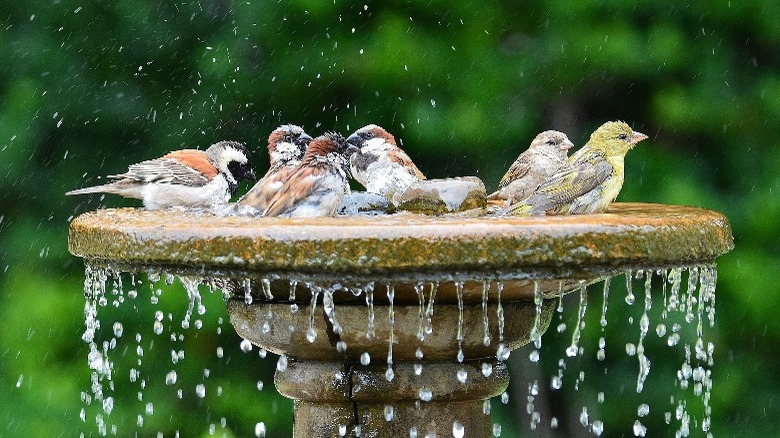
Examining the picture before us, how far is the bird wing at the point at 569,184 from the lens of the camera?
400 centimetres

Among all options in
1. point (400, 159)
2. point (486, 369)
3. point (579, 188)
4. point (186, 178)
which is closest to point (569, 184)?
point (579, 188)

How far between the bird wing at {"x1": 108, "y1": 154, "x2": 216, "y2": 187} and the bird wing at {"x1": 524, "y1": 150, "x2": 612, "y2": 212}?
4.87 feet

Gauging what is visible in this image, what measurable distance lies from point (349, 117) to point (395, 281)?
3005 mm

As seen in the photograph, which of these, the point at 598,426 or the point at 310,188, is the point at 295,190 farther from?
the point at 598,426

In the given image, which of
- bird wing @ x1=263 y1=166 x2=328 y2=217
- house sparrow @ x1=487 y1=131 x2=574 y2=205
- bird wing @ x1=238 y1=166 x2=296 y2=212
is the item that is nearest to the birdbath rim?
bird wing @ x1=263 y1=166 x2=328 y2=217

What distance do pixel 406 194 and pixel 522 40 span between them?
218 cm

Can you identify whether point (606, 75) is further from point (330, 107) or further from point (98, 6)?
point (98, 6)

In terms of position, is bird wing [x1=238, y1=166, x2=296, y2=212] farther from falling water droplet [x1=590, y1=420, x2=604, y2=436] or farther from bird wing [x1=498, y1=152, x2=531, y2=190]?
falling water droplet [x1=590, y1=420, x2=604, y2=436]

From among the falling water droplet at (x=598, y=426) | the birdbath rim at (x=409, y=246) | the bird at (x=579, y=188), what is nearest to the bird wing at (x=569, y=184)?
the bird at (x=579, y=188)

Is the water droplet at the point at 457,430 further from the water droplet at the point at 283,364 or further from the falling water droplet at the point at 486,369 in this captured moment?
the water droplet at the point at 283,364

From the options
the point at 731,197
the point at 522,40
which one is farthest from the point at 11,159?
the point at 731,197

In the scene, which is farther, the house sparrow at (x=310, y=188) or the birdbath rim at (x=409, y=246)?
the house sparrow at (x=310, y=188)

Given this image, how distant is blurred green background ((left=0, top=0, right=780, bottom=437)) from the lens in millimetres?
5559

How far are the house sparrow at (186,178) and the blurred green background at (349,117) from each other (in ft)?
2.82
